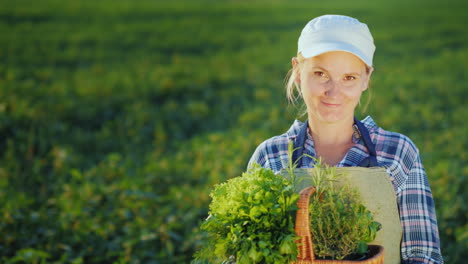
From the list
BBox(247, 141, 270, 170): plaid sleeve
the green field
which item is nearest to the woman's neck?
BBox(247, 141, 270, 170): plaid sleeve

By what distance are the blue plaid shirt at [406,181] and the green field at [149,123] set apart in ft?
6.99

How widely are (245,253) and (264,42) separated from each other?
1406 cm

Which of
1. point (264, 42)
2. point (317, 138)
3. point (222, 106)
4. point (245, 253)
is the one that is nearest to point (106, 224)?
point (317, 138)

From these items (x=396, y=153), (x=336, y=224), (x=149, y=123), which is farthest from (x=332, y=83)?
(x=149, y=123)

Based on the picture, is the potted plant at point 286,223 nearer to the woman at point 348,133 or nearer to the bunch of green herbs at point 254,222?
the bunch of green herbs at point 254,222

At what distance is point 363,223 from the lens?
164cm

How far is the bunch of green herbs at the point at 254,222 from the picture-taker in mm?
1573

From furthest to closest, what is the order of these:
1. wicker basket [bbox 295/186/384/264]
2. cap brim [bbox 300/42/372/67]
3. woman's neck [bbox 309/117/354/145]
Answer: woman's neck [bbox 309/117/354/145], cap brim [bbox 300/42/372/67], wicker basket [bbox 295/186/384/264]

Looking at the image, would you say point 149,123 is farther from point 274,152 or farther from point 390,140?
point 390,140

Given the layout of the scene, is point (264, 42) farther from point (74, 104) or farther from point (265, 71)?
point (74, 104)

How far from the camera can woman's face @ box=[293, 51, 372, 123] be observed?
1911 millimetres

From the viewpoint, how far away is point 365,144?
6.63ft

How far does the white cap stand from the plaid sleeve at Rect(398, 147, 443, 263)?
0.45 metres

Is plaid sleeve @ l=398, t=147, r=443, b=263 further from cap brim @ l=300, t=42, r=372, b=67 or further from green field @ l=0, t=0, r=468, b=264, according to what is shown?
green field @ l=0, t=0, r=468, b=264
